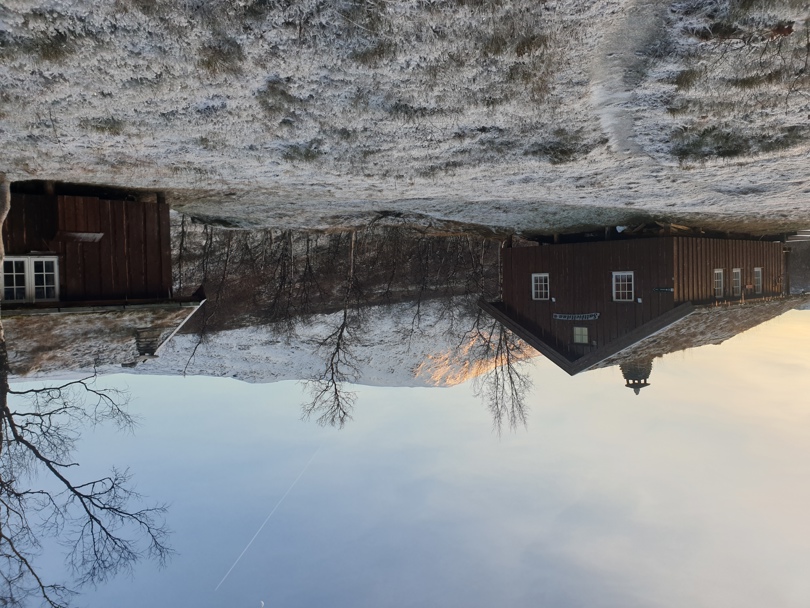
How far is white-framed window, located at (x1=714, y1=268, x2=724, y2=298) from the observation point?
21.4m

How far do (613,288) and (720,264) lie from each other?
483cm

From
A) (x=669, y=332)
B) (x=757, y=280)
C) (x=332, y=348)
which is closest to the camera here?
(x=669, y=332)

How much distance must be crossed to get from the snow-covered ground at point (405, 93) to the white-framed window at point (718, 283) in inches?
334

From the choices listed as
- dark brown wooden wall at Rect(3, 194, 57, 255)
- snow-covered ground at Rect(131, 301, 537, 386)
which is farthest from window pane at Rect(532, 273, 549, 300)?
dark brown wooden wall at Rect(3, 194, 57, 255)

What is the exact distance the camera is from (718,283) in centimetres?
2169

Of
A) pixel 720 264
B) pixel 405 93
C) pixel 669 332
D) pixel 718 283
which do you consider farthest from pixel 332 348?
pixel 405 93

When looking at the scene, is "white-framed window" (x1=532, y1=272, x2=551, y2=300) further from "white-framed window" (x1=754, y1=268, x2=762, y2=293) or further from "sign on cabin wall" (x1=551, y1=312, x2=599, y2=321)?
"white-framed window" (x1=754, y1=268, x2=762, y2=293)

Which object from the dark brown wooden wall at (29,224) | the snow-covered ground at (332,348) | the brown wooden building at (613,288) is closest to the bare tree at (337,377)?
the snow-covered ground at (332,348)

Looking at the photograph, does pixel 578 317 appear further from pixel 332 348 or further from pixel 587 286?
pixel 332 348

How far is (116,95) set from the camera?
8.10m

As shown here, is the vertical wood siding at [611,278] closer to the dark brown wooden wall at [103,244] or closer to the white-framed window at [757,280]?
the white-framed window at [757,280]

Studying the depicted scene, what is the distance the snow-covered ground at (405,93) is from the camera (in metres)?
6.82

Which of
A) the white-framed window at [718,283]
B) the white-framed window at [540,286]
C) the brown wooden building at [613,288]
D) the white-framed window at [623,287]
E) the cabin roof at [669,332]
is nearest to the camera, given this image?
the cabin roof at [669,332]

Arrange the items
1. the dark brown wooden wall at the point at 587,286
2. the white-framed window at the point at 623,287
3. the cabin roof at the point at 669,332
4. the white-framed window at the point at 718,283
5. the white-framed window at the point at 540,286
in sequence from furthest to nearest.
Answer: the white-framed window at the point at 540,286, the white-framed window at the point at 718,283, the white-framed window at the point at 623,287, the dark brown wooden wall at the point at 587,286, the cabin roof at the point at 669,332
